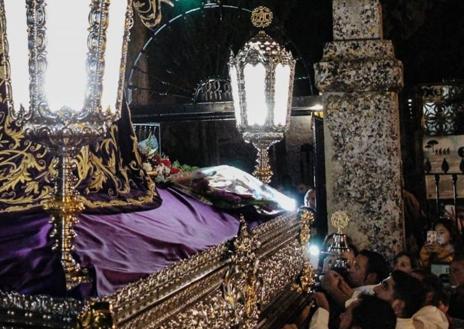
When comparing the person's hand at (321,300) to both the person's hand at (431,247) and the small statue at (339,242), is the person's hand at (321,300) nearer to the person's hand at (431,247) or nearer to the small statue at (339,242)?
the small statue at (339,242)

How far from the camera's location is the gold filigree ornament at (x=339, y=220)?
3766 mm

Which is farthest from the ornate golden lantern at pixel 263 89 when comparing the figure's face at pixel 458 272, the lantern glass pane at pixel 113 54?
the lantern glass pane at pixel 113 54

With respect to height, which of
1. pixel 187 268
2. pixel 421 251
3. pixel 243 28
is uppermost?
pixel 243 28

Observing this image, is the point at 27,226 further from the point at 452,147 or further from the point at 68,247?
the point at 452,147

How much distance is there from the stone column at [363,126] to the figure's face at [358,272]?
276 mm

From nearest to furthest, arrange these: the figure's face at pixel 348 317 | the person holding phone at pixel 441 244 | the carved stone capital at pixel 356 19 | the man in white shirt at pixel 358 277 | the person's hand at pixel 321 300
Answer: the figure's face at pixel 348 317, the person's hand at pixel 321 300, the man in white shirt at pixel 358 277, the carved stone capital at pixel 356 19, the person holding phone at pixel 441 244

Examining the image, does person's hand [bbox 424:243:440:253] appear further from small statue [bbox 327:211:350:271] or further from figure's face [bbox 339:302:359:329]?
figure's face [bbox 339:302:359:329]

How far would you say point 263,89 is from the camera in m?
3.72

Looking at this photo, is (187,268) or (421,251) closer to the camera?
(187,268)

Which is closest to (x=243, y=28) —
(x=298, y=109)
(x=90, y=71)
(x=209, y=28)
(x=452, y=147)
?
(x=209, y=28)

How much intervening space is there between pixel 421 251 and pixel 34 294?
10.7ft

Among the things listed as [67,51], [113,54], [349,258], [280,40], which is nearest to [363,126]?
[349,258]

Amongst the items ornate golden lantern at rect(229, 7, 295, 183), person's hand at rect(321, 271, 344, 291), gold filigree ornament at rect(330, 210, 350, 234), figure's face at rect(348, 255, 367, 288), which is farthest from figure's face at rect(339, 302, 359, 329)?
ornate golden lantern at rect(229, 7, 295, 183)

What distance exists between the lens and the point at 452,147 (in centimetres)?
585
